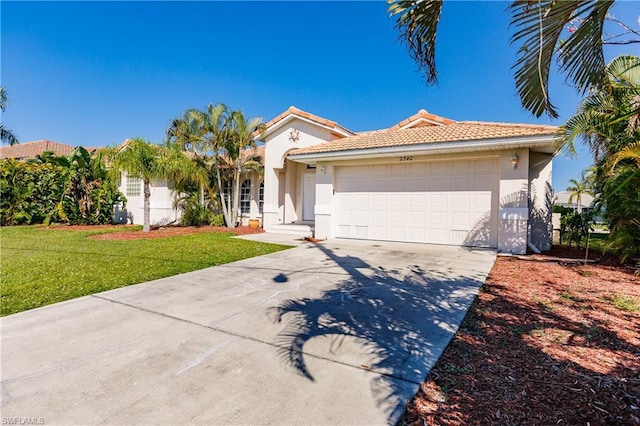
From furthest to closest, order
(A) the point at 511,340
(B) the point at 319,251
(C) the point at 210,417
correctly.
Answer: (B) the point at 319,251 < (A) the point at 511,340 < (C) the point at 210,417

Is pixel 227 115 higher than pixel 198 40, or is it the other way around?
pixel 198 40

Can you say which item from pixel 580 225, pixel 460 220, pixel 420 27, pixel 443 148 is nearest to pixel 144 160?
pixel 443 148

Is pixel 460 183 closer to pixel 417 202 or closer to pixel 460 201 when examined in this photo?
pixel 460 201

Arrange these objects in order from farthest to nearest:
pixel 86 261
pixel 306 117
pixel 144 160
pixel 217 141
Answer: pixel 217 141
pixel 306 117
pixel 144 160
pixel 86 261

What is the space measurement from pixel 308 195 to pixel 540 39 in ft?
46.2

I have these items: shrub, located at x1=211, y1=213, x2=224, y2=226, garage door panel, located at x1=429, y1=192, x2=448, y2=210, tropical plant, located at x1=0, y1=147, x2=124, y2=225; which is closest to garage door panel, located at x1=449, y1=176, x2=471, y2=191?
garage door panel, located at x1=429, y1=192, x2=448, y2=210

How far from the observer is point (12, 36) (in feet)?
37.5

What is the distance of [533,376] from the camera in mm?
2746

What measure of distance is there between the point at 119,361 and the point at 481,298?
5100 mm

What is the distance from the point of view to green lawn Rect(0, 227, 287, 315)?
518 centimetres

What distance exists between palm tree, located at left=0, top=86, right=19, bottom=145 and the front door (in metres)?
16.7

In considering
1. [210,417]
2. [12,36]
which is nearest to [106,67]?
[12,36]

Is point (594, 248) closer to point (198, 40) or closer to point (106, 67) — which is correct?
point (198, 40)

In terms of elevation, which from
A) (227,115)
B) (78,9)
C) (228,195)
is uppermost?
(78,9)
